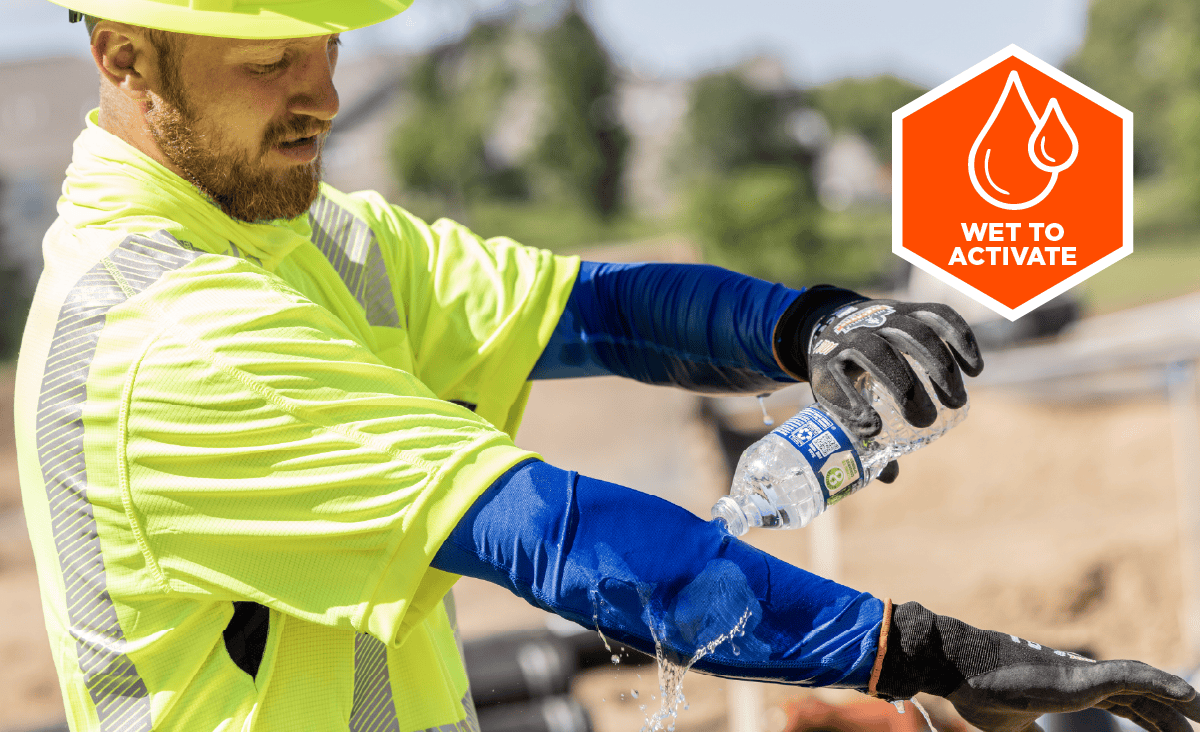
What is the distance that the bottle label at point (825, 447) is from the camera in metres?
1.68

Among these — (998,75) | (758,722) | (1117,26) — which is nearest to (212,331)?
(758,722)

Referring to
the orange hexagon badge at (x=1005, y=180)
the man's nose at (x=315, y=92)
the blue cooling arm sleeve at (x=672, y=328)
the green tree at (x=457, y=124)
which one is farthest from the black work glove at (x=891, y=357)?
the green tree at (x=457, y=124)

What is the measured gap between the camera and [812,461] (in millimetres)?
1680

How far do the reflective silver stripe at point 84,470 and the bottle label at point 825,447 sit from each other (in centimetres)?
94

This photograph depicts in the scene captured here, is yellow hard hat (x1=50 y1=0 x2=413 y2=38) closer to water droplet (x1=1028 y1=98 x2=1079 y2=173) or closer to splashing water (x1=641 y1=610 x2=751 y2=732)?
splashing water (x1=641 y1=610 x2=751 y2=732)

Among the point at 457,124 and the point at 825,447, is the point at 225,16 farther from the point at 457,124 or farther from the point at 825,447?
the point at 457,124

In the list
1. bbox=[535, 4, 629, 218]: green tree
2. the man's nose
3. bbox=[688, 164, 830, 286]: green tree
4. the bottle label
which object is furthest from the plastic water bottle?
bbox=[535, 4, 629, 218]: green tree

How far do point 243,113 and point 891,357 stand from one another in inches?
42.6

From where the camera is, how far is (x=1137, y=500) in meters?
10.0

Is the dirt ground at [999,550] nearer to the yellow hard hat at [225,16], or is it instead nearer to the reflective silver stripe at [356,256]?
the reflective silver stripe at [356,256]

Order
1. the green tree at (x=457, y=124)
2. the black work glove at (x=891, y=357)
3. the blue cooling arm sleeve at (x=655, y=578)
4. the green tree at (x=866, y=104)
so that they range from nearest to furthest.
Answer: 1. the blue cooling arm sleeve at (x=655, y=578)
2. the black work glove at (x=891, y=357)
3. the green tree at (x=457, y=124)
4. the green tree at (x=866, y=104)

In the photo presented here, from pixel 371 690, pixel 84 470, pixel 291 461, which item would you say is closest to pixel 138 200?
pixel 84 470

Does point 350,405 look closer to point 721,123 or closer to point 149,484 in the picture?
point 149,484

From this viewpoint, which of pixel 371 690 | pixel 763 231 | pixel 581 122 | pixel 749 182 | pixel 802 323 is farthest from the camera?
pixel 581 122
